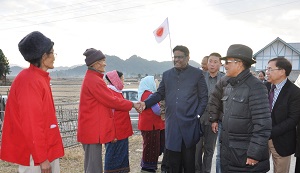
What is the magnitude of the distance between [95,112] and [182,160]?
1.52 m

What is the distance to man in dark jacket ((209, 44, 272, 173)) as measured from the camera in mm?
2887

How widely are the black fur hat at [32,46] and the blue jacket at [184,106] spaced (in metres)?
2.05

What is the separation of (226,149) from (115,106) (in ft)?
5.19

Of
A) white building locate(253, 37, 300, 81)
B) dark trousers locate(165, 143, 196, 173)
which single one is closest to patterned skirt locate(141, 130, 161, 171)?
dark trousers locate(165, 143, 196, 173)

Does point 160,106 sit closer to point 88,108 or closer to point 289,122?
point 88,108

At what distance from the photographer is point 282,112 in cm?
363

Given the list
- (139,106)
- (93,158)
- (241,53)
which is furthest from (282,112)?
(93,158)

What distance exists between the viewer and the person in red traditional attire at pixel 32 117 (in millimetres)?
2580

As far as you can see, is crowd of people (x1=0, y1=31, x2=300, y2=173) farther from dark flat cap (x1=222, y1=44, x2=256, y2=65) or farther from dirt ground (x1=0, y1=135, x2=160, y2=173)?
dirt ground (x1=0, y1=135, x2=160, y2=173)

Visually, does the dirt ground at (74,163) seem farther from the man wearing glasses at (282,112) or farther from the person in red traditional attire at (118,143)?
the man wearing glasses at (282,112)

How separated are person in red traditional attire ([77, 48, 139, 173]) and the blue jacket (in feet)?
2.69

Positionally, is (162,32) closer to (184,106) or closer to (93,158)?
(184,106)

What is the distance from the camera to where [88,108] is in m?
3.87

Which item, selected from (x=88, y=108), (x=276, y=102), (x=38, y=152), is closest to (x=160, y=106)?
(x=88, y=108)
